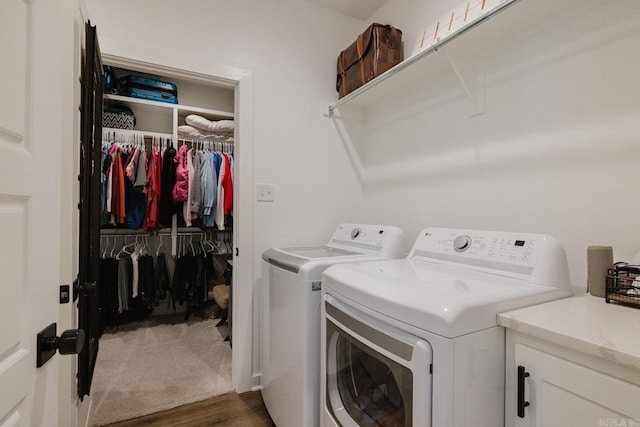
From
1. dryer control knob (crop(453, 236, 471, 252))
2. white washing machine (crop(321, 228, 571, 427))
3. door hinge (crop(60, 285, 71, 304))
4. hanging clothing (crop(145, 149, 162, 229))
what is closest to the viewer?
white washing machine (crop(321, 228, 571, 427))

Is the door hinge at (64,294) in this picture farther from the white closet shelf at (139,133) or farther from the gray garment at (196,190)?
the white closet shelf at (139,133)

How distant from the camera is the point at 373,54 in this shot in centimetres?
181

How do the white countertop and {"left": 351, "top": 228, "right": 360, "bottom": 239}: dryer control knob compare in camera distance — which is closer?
the white countertop

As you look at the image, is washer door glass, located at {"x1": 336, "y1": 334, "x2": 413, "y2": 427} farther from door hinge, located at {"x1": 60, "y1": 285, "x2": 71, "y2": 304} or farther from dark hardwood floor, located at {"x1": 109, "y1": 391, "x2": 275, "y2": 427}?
door hinge, located at {"x1": 60, "y1": 285, "x2": 71, "y2": 304}

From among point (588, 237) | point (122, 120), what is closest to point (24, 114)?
point (588, 237)

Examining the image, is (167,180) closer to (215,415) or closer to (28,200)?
(215,415)

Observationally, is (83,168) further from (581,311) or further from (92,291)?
(581,311)

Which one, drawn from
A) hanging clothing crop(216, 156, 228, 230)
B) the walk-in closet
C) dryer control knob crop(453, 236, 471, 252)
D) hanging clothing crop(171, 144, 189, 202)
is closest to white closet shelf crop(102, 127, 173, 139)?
the walk-in closet

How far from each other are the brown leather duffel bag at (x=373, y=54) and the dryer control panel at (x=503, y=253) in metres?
1.07

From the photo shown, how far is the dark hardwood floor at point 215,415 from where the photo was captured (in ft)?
5.29

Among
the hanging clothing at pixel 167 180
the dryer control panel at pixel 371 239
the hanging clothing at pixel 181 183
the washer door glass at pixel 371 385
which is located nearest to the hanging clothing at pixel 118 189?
the hanging clothing at pixel 167 180

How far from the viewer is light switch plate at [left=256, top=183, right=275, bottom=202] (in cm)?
196

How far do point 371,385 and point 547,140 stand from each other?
1216 mm

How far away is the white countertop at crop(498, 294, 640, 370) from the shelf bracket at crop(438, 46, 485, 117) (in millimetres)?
→ 1002
